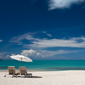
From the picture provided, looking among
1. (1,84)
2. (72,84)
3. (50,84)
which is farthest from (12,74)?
(72,84)

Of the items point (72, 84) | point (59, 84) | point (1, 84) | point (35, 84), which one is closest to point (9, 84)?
point (1, 84)

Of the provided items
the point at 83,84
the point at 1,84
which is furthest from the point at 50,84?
the point at 1,84

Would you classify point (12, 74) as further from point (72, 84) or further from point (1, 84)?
point (72, 84)

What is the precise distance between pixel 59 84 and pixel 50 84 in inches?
21.3

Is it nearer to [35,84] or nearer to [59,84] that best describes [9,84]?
[35,84]

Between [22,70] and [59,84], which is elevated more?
[22,70]

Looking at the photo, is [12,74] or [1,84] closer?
[1,84]

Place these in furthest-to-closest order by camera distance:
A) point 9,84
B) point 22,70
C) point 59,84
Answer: point 22,70 → point 59,84 → point 9,84

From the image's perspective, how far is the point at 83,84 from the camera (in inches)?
269

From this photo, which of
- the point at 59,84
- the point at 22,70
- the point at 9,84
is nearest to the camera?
the point at 9,84

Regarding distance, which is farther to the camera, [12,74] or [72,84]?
[12,74]

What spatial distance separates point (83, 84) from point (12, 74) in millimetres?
5735

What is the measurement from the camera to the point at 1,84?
20.3ft

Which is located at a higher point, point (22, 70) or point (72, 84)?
point (22, 70)
